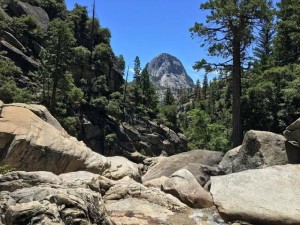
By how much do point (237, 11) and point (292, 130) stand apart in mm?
9116

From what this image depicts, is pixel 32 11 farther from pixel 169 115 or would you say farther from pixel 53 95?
pixel 169 115

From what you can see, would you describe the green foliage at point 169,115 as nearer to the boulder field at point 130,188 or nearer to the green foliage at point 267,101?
the green foliage at point 267,101

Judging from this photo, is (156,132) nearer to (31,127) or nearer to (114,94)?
(114,94)

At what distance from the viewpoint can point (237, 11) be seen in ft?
58.5

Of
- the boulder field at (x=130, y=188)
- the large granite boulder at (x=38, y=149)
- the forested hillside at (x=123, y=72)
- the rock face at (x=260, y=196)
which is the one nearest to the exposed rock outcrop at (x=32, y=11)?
the forested hillside at (x=123, y=72)

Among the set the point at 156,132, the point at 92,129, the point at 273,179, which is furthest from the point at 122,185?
the point at 156,132

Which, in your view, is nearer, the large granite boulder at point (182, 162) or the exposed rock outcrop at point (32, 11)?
the large granite boulder at point (182, 162)

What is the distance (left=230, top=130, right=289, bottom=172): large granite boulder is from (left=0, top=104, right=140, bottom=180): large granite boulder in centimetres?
494

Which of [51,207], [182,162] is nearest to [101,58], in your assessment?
[182,162]

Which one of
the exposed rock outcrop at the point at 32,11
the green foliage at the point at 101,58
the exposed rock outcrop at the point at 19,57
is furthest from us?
the green foliage at the point at 101,58

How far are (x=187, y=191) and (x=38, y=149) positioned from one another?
548cm

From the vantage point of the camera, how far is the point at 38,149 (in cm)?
1248

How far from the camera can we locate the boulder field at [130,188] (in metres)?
5.58

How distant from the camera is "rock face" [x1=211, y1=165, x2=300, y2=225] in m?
7.29
